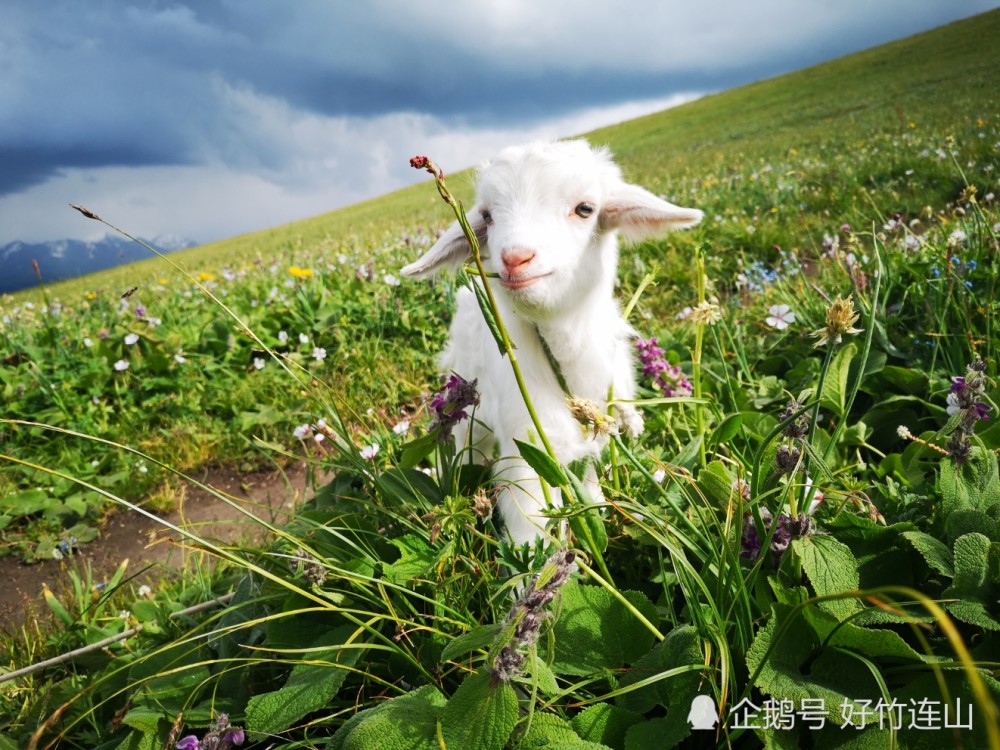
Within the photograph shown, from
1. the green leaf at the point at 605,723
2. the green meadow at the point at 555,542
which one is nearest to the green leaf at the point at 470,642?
the green meadow at the point at 555,542

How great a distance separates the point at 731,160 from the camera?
57.7ft

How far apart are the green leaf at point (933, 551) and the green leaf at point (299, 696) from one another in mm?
1436

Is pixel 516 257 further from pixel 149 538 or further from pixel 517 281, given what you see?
pixel 149 538

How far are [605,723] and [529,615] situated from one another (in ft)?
1.75

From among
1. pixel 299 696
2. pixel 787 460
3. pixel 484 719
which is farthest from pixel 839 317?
pixel 299 696

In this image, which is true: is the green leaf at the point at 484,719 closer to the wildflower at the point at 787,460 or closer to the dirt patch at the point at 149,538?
the wildflower at the point at 787,460

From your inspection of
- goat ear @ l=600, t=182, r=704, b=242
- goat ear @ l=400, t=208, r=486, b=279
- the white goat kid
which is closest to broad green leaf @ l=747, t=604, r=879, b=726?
the white goat kid

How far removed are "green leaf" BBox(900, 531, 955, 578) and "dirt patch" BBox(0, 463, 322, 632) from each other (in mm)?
2703

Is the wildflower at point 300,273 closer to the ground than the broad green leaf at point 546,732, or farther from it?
farther from it

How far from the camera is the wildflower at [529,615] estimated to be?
1.09m

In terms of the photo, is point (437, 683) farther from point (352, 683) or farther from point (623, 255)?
point (623, 255)

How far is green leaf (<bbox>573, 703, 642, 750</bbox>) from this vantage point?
4.60 ft

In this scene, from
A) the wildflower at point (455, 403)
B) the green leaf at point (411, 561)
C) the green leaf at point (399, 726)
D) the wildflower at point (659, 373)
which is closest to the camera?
the green leaf at point (399, 726)

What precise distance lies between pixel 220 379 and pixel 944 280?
5.36 metres
